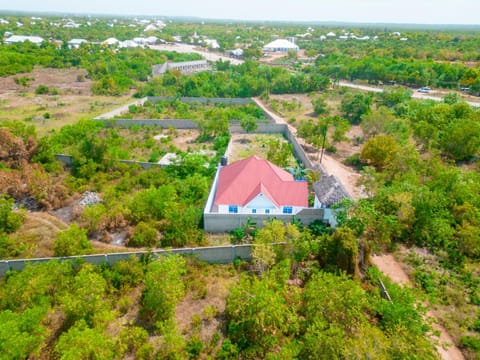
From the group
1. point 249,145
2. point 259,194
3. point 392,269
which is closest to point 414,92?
point 249,145

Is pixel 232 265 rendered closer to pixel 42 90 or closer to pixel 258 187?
pixel 258 187

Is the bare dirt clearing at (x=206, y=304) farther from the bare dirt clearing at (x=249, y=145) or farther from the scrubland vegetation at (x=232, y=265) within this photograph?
the bare dirt clearing at (x=249, y=145)

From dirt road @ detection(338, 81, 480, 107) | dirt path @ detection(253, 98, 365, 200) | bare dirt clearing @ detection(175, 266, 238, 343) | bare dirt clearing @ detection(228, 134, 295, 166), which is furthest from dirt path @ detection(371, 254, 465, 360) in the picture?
dirt road @ detection(338, 81, 480, 107)

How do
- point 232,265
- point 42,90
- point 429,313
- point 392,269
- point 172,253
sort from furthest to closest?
1. point 42,90
2. point 232,265
3. point 392,269
4. point 172,253
5. point 429,313

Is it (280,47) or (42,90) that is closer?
(42,90)

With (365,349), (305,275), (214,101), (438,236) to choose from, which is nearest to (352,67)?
(214,101)

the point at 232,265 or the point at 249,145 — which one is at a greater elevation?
the point at 249,145

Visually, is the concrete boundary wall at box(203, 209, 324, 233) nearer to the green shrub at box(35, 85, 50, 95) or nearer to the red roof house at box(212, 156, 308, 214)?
the red roof house at box(212, 156, 308, 214)

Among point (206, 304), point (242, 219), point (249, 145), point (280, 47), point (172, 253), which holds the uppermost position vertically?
point (280, 47)
